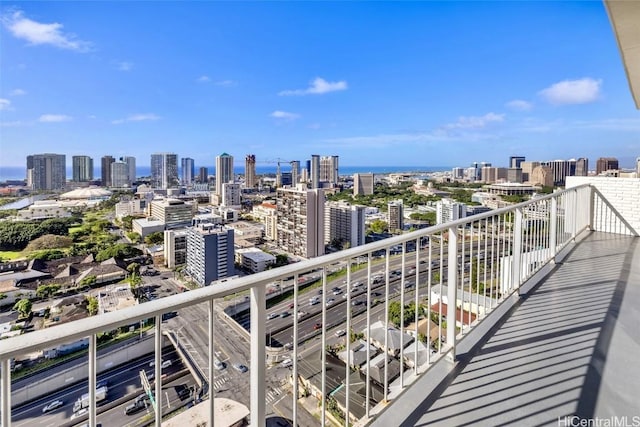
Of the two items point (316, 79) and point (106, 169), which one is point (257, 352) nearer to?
point (316, 79)

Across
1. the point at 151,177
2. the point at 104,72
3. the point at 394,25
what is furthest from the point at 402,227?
the point at 151,177

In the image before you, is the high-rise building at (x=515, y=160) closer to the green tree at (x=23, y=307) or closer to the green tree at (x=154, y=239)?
the green tree at (x=154, y=239)

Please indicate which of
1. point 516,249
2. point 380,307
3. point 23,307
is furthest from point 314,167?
point 380,307

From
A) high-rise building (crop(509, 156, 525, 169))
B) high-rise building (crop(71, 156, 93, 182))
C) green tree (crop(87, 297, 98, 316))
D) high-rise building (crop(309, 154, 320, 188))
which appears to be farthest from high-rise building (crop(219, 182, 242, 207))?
high-rise building (crop(509, 156, 525, 169))

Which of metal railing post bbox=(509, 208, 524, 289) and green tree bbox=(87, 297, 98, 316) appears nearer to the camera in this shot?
metal railing post bbox=(509, 208, 524, 289)

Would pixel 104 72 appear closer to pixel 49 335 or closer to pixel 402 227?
pixel 402 227

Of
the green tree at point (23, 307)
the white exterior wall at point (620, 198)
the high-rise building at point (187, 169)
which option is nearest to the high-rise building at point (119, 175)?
the high-rise building at point (187, 169)

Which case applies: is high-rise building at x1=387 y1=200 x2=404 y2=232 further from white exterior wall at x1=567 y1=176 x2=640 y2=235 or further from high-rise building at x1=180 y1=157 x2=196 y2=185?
high-rise building at x1=180 y1=157 x2=196 y2=185
